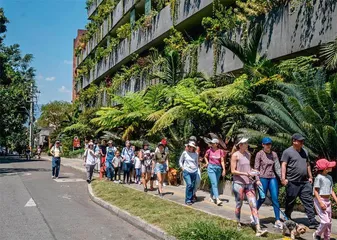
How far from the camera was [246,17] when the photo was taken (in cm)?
1526

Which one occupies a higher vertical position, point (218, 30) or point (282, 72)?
point (218, 30)

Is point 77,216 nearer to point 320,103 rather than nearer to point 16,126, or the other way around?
point 320,103

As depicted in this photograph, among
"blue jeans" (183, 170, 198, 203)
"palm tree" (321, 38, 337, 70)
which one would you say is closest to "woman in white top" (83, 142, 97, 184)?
"blue jeans" (183, 170, 198, 203)

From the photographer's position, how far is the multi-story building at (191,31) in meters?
11.8

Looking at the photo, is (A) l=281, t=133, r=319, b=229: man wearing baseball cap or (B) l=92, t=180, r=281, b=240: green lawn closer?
(B) l=92, t=180, r=281, b=240: green lawn

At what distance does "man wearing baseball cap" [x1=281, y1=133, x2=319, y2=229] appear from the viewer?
25.8ft

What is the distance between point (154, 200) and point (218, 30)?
28.7 feet

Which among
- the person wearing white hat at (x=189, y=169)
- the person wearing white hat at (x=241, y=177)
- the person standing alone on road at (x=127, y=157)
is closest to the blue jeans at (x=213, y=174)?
the person wearing white hat at (x=189, y=169)

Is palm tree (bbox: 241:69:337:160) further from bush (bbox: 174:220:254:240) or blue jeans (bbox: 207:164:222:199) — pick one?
bush (bbox: 174:220:254:240)

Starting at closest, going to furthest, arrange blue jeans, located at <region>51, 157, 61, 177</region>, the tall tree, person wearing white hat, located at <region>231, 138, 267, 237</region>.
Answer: person wearing white hat, located at <region>231, 138, 267, 237</region>
blue jeans, located at <region>51, 157, 61, 177</region>
the tall tree

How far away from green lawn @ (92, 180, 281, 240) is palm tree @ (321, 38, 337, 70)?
4820 mm

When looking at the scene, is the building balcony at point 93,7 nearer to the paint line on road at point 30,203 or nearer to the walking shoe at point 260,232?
the paint line on road at point 30,203

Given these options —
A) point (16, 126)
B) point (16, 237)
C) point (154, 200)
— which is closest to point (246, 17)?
point (154, 200)

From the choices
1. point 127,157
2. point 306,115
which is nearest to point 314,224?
point 306,115
